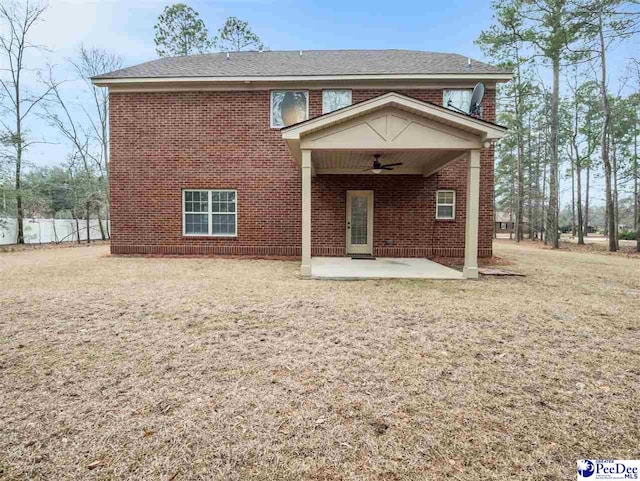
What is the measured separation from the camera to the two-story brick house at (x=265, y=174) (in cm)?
998

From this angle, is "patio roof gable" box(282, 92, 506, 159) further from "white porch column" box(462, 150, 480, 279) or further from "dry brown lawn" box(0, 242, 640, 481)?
"dry brown lawn" box(0, 242, 640, 481)

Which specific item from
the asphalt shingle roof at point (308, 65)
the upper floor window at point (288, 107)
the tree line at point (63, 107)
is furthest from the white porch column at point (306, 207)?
the tree line at point (63, 107)

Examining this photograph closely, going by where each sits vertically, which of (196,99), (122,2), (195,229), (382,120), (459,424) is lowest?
(459,424)

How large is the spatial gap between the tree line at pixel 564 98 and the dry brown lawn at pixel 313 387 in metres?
10.4

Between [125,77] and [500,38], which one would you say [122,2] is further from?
[500,38]

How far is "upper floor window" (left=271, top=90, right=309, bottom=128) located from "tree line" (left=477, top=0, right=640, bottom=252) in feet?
28.4

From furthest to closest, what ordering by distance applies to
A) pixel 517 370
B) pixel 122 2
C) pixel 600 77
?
pixel 600 77 → pixel 122 2 → pixel 517 370

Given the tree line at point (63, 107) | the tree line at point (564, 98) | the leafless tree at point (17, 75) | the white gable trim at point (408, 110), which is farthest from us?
the tree line at point (63, 107)

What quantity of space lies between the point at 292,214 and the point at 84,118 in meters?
20.1

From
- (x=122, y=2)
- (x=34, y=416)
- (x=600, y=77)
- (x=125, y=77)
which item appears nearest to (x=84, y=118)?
(x=122, y=2)

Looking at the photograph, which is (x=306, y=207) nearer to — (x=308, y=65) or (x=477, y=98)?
(x=477, y=98)

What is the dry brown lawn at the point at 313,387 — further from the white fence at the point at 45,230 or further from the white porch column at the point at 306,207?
the white fence at the point at 45,230

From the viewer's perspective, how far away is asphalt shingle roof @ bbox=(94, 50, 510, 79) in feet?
32.8

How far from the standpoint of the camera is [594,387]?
2609mm
